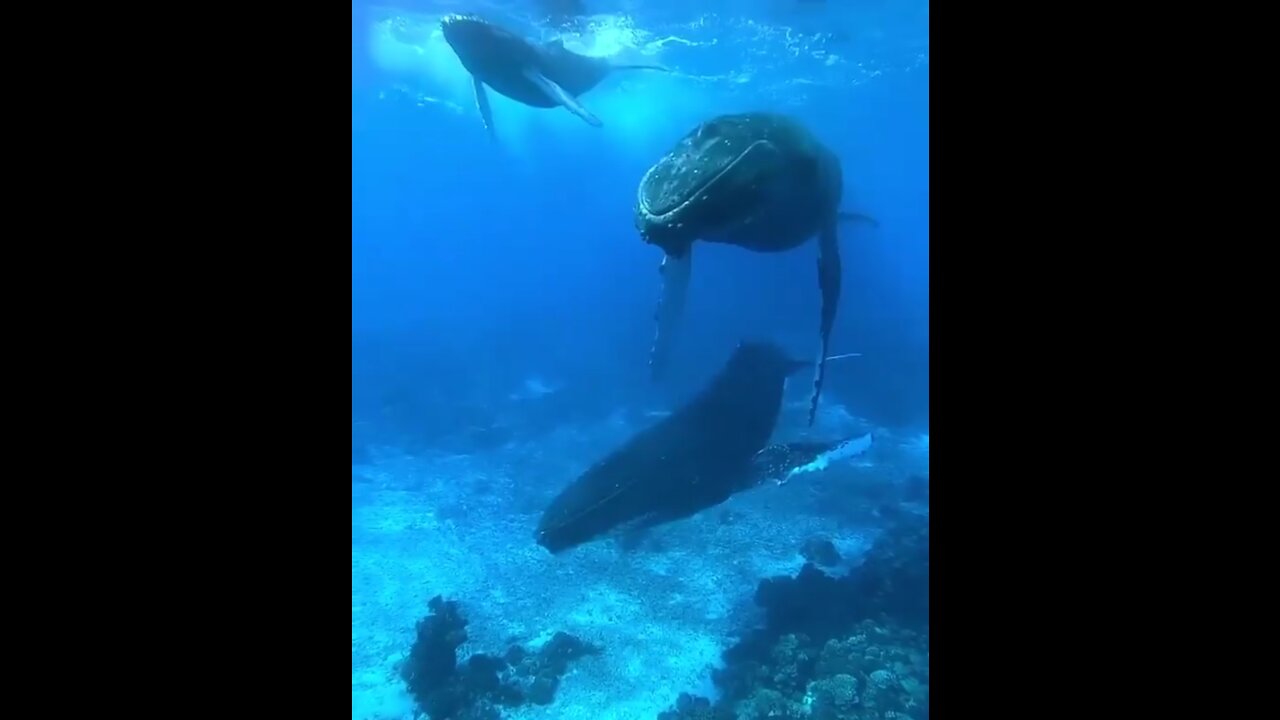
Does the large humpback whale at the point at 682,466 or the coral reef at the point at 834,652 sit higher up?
the large humpback whale at the point at 682,466

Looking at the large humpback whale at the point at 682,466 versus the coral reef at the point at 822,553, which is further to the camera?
the coral reef at the point at 822,553

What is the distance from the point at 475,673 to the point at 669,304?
6.29 m

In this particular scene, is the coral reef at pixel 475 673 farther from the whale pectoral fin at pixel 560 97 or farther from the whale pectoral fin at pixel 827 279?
the whale pectoral fin at pixel 560 97

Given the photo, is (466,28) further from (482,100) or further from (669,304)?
(669,304)

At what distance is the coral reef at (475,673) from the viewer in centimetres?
910

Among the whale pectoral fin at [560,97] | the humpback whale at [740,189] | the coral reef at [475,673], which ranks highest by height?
the whale pectoral fin at [560,97]

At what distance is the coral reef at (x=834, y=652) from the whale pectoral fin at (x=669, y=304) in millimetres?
4325

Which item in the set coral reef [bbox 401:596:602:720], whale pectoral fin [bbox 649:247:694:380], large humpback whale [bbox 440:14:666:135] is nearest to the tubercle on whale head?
large humpback whale [bbox 440:14:666:135]

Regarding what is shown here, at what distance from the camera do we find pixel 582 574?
1205 centimetres

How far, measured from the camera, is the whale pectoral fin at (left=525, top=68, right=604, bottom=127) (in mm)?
11094

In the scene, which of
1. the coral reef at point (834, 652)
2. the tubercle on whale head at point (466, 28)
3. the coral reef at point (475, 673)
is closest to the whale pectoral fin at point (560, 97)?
the tubercle on whale head at point (466, 28)

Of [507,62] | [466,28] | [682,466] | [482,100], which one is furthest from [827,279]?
[482,100]

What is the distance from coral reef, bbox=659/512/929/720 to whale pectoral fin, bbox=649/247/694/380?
170 inches
